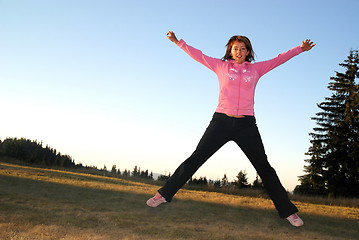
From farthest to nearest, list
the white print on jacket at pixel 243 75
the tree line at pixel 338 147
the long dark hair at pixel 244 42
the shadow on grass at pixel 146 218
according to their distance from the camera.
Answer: the tree line at pixel 338 147, the long dark hair at pixel 244 42, the shadow on grass at pixel 146 218, the white print on jacket at pixel 243 75

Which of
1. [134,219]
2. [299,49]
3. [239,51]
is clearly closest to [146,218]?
[134,219]

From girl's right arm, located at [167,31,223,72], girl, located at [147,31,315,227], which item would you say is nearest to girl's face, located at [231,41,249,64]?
girl, located at [147,31,315,227]

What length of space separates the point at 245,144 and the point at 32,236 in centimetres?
338

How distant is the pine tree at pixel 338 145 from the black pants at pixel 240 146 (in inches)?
887

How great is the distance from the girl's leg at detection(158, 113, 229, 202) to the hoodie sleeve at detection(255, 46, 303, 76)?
3.55 ft

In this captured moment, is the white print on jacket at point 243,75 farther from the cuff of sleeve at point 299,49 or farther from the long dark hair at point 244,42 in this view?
the cuff of sleeve at point 299,49

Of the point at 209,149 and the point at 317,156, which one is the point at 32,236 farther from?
the point at 317,156

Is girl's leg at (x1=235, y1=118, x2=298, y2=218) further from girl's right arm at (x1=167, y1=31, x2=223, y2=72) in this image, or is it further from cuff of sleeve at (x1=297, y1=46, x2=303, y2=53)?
cuff of sleeve at (x1=297, y1=46, x2=303, y2=53)

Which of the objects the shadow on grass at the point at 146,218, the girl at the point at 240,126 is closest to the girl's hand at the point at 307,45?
the girl at the point at 240,126

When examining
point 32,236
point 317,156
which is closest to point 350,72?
point 317,156

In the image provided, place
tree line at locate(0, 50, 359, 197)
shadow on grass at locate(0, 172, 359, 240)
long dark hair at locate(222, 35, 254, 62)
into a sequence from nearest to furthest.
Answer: shadow on grass at locate(0, 172, 359, 240), long dark hair at locate(222, 35, 254, 62), tree line at locate(0, 50, 359, 197)

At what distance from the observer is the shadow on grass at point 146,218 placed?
511cm

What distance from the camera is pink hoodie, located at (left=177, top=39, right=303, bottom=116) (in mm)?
4938

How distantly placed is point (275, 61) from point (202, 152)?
1.92 m
